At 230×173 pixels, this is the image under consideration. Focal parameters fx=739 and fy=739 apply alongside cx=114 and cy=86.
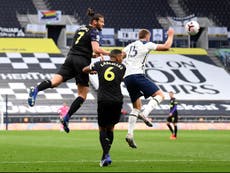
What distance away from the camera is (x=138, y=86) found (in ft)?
50.8

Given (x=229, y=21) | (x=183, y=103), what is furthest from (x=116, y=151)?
(x=229, y=21)

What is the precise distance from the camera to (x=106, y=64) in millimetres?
12836

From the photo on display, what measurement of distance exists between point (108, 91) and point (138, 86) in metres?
2.63

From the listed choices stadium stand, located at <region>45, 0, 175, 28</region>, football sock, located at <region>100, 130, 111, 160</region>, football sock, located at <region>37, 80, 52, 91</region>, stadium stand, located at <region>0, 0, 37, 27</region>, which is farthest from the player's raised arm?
stadium stand, located at <region>45, 0, 175, 28</region>

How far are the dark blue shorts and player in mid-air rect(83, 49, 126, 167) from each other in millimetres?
2468

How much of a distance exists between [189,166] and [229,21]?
133 feet

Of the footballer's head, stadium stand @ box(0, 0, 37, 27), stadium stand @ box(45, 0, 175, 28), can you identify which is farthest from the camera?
stadium stand @ box(45, 0, 175, 28)

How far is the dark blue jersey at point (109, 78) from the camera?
12.8 meters

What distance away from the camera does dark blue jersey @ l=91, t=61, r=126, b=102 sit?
1284 centimetres

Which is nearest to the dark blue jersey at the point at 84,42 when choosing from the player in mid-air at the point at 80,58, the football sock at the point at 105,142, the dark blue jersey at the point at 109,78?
the player in mid-air at the point at 80,58

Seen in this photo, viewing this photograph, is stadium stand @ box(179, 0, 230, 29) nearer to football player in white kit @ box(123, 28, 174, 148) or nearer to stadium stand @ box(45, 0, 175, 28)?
stadium stand @ box(45, 0, 175, 28)

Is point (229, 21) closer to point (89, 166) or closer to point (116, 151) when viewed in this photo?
point (116, 151)

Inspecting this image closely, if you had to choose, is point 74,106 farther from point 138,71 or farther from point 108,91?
point 138,71

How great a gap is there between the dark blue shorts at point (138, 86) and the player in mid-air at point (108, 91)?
8.10ft
